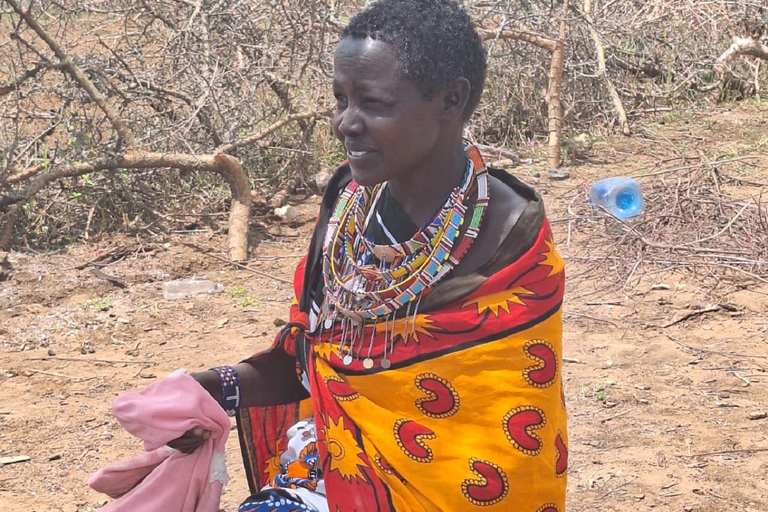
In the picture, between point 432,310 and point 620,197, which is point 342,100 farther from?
point 620,197

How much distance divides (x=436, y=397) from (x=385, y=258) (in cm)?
28

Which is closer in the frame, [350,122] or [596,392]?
[350,122]

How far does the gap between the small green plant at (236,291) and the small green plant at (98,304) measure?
0.60 meters

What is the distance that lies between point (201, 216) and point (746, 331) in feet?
10.8

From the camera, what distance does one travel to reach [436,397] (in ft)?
5.61

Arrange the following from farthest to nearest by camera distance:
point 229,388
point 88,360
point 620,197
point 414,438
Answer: point 620,197, point 88,360, point 229,388, point 414,438

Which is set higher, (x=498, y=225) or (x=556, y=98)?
(x=498, y=225)

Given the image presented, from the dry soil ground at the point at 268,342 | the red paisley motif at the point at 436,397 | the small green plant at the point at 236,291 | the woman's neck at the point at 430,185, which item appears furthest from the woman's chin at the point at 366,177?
the small green plant at the point at 236,291

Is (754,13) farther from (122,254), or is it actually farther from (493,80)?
(122,254)

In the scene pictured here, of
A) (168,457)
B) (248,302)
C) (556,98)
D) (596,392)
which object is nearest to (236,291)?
(248,302)

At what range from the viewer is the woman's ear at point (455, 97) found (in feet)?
5.48

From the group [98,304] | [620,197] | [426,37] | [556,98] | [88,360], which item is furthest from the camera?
[556,98]

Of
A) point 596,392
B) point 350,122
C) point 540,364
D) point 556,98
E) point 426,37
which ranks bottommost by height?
point 596,392

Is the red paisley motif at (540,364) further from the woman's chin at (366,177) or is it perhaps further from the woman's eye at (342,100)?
the woman's eye at (342,100)
